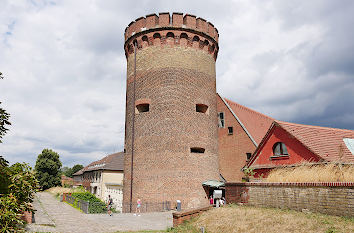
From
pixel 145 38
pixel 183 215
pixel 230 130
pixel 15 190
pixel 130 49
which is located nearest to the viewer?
pixel 15 190

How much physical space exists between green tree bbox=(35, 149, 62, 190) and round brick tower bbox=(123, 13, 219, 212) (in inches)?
1261

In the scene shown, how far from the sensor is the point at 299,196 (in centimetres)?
890

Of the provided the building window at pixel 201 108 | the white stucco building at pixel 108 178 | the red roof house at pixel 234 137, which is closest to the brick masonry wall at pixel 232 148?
the red roof house at pixel 234 137

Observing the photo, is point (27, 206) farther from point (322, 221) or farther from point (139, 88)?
point (139, 88)

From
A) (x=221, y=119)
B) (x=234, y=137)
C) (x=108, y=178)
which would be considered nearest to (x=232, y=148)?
(x=234, y=137)

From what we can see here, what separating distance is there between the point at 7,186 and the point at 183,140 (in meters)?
13.0

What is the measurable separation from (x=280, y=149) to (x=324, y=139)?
2.13 meters

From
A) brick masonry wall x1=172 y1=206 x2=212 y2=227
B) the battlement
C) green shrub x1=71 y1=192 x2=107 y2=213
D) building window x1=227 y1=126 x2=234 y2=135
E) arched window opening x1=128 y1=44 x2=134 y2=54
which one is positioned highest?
the battlement

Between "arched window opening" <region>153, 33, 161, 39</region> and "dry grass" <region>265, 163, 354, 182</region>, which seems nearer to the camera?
"dry grass" <region>265, 163, 354, 182</region>

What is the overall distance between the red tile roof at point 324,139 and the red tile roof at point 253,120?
21.2 feet

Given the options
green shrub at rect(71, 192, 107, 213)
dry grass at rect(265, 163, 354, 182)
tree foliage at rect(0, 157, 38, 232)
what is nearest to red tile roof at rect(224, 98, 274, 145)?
dry grass at rect(265, 163, 354, 182)

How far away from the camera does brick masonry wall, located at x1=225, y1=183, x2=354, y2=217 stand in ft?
24.9

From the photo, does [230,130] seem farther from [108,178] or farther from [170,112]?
[108,178]

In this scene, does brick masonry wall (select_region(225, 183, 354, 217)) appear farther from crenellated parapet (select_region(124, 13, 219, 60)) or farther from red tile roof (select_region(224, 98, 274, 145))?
crenellated parapet (select_region(124, 13, 219, 60))
